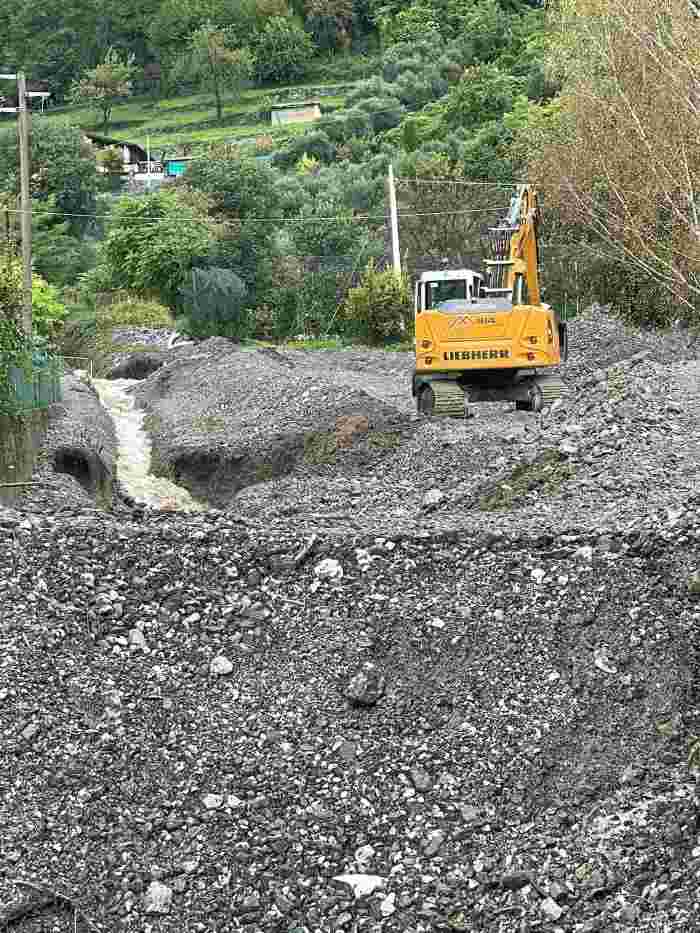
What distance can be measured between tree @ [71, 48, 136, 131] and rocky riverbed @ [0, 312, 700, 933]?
9647 cm

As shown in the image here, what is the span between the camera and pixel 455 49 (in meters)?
85.9

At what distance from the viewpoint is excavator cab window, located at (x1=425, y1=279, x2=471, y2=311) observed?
22.0 meters

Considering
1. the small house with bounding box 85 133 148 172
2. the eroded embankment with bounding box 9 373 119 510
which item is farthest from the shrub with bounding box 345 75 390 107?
the eroded embankment with bounding box 9 373 119 510

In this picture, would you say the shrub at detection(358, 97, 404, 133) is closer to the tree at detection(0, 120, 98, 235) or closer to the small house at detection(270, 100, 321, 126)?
the small house at detection(270, 100, 321, 126)

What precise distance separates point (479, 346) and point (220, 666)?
11.4 metres

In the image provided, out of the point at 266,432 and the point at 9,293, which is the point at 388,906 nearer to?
the point at 266,432

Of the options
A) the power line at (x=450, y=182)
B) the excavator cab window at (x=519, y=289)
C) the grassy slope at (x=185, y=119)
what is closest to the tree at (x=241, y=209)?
the power line at (x=450, y=182)

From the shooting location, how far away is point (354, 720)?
30.0 feet


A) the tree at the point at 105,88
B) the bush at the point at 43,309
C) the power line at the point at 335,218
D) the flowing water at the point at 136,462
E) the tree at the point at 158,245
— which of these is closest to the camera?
the flowing water at the point at 136,462

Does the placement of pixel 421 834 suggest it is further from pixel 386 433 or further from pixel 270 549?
pixel 386 433

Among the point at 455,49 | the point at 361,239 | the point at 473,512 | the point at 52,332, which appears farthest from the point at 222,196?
the point at 473,512

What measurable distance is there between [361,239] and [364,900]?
47.7 metres

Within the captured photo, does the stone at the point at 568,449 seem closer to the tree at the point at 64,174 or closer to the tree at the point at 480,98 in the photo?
the tree at the point at 480,98

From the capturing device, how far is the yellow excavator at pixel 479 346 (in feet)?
66.7
